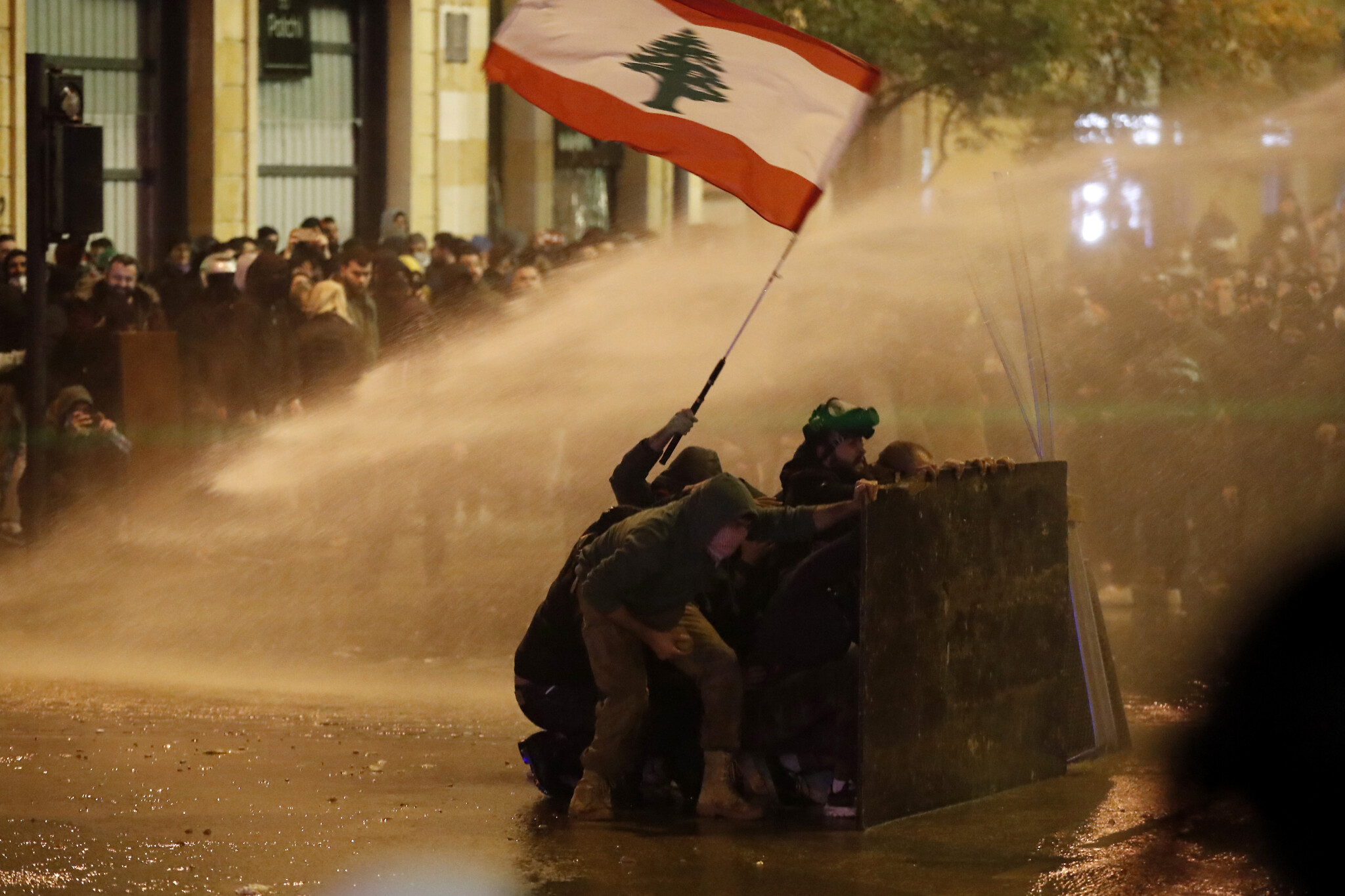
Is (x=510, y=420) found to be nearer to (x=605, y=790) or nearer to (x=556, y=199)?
(x=605, y=790)

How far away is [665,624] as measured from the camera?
771cm

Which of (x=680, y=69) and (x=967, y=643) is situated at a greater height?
(x=680, y=69)

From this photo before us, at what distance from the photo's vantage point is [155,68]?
22594 millimetres

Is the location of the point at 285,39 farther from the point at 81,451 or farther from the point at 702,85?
the point at 702,85

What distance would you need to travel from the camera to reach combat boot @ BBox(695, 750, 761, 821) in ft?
25.5

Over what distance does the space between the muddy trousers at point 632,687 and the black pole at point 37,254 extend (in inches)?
245

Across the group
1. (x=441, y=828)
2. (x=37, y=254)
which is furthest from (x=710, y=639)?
(x=37, y=254)

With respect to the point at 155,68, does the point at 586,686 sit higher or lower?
lower

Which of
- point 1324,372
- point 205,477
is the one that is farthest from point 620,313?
point 1324,372

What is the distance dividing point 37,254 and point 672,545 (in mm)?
6468

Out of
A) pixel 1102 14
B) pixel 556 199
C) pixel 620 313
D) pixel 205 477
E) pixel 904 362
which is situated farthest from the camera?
pixel 556 199

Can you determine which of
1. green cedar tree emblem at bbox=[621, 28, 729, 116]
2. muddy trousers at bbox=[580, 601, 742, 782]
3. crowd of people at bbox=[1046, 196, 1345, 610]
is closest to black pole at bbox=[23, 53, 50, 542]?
green cedar tree emblem at bbox=[621, 28, 729, 116]

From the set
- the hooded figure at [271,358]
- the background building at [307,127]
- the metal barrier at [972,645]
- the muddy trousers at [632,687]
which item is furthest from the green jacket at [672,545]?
the background building at [307,127]

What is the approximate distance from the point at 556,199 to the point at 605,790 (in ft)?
68.9
